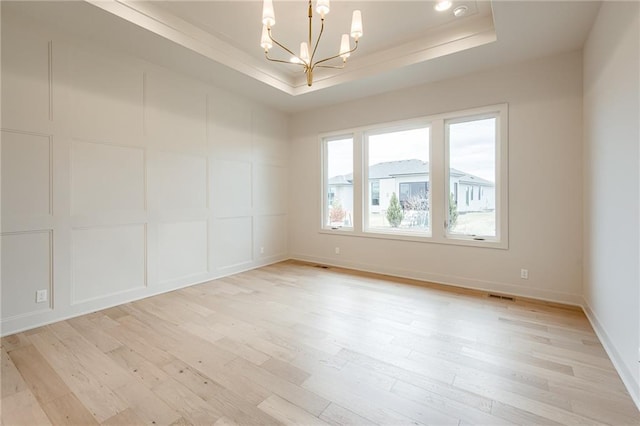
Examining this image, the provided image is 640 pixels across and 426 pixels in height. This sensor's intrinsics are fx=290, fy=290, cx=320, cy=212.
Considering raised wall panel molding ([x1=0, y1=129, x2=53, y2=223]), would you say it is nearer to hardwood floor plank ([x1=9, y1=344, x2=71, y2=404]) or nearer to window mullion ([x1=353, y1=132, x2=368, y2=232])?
hardwood floor plank ([x1=9, y1=344, x2=71, y2=404])

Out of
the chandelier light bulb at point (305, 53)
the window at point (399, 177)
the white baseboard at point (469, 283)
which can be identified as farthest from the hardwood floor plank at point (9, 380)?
the window at point (399, 177)

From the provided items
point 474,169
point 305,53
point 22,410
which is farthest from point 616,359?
point 22,410

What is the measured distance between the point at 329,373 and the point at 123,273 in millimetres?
2847

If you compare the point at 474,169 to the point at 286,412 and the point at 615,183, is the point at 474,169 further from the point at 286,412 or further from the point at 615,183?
the point at 286,412

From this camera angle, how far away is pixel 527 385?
1945 millimetres

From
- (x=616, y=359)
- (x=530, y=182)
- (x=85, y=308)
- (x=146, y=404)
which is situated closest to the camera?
(x=146, y=404)

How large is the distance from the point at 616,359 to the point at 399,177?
3240 millimetres

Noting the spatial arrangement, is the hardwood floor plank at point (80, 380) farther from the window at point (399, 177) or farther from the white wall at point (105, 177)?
the window at point (399, 177)

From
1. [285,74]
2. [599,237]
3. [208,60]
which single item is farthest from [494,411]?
[285,74]

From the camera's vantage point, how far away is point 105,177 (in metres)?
3.34

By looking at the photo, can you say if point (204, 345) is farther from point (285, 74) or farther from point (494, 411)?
point (285, 74)

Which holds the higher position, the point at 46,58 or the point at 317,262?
the point at 46,58

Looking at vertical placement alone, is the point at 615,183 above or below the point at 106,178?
below

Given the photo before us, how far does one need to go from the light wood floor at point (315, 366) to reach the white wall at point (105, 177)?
43cm
